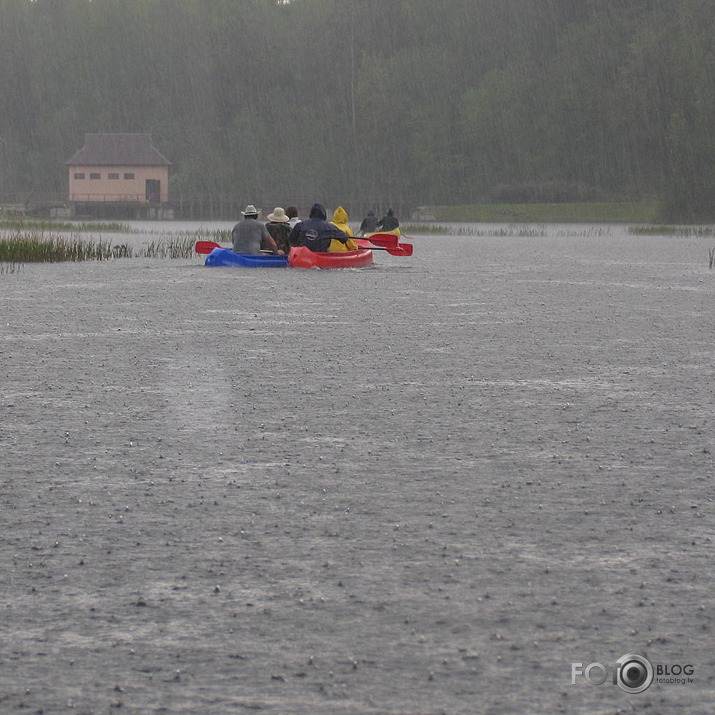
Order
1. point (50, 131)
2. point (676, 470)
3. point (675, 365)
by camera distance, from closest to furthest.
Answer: point (676, 470)
point (675, 365)
point (50, 131)

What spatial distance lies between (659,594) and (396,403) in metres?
5.26

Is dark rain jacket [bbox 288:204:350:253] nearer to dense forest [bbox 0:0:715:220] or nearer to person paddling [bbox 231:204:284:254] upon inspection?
person paddling [bbox 231:204:284:254]

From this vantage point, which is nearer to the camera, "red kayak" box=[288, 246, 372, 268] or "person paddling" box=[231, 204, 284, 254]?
"red kayak" box=[288, 246, 372, 268]

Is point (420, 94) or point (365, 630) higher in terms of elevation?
point (420, 94)

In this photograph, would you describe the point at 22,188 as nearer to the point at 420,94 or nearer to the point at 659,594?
the point at 420,94

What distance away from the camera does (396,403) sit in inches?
407

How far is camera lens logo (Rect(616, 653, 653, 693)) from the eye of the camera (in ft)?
13.8

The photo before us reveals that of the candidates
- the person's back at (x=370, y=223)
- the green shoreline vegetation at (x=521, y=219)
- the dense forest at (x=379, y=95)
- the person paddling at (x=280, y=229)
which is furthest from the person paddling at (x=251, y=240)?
the dense forest at (x=379, y=95)

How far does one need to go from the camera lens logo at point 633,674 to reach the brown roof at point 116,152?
110m

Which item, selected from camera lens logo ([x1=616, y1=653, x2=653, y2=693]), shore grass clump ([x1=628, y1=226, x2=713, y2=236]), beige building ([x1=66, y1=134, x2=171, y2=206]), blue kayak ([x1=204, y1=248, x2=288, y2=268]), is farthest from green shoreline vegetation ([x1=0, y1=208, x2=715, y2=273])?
camera lens logo ([x1=616, y1=653, x2=653, y2=693])

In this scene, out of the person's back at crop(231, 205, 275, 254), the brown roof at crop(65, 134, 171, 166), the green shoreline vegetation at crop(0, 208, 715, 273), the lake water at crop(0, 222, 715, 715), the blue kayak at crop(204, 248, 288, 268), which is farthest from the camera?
the brown roof at crop(65, 134, 171, 166)

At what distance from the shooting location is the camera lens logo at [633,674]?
13.8 ft

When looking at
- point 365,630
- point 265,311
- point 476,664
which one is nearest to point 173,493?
point 365,630

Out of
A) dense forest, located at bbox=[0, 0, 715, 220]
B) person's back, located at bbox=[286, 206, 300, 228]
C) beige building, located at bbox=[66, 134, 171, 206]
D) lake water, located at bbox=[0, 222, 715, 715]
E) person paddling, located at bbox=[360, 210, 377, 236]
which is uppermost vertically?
dense forest, located at bbox=[0, 0, 715, 220]
